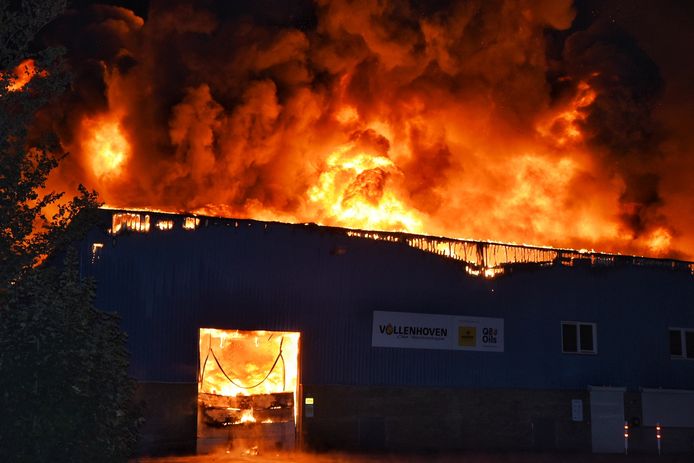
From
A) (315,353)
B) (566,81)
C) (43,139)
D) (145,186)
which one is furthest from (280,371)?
(566,81)

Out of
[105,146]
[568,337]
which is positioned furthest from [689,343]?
[105,146]

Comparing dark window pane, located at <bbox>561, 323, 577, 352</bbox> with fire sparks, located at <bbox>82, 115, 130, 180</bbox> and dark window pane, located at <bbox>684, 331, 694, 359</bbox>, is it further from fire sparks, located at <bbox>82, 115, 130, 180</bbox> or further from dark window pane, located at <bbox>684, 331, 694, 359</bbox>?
fire sparks, located at <bbox>82, 115, 130, 180</bbox>

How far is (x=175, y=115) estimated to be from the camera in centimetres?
4606

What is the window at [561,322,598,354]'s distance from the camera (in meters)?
32.7

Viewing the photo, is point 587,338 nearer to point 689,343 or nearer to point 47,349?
point 689,343

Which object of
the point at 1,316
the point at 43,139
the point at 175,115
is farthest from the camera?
the point at 175,115

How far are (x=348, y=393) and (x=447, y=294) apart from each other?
507 centimetres

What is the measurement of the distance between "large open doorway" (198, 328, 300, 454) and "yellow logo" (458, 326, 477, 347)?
6.12 metres

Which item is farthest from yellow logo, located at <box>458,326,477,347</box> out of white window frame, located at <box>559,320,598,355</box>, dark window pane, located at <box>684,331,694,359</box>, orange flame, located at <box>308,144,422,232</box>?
orange flame, located at <box>308,144,422,232</box>

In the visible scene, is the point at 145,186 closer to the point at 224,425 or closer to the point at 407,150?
the point at 407,150

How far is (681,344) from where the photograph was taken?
3450cm

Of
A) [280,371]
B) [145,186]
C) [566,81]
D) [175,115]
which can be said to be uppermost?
[566,81]

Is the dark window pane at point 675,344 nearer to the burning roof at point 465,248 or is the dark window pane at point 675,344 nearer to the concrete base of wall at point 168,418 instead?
the burning roof at point 465,248

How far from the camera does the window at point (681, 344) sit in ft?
113
